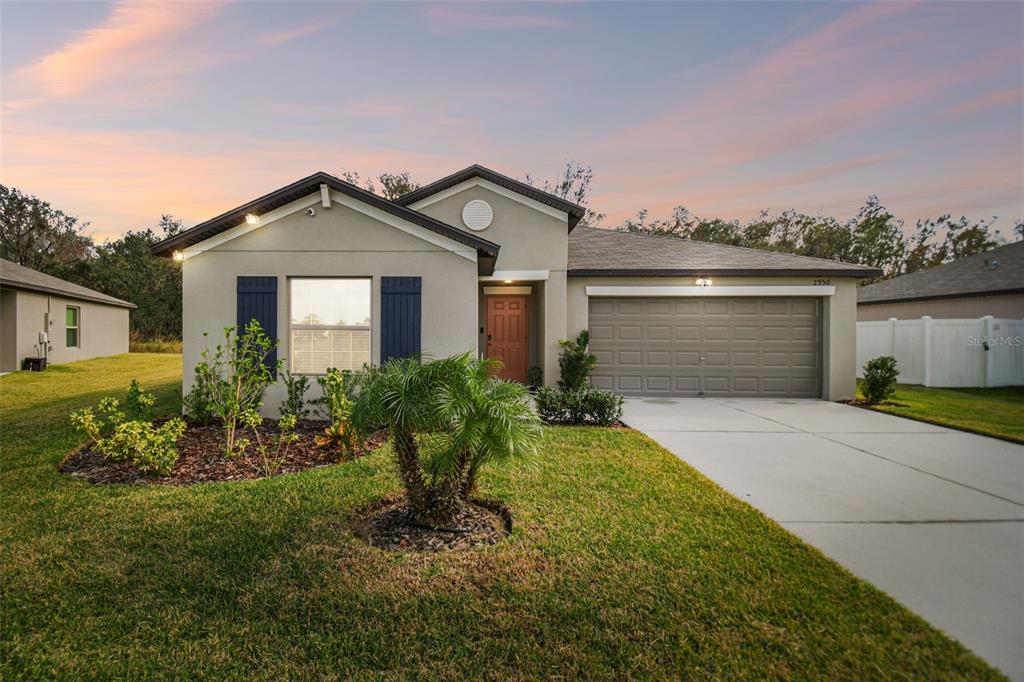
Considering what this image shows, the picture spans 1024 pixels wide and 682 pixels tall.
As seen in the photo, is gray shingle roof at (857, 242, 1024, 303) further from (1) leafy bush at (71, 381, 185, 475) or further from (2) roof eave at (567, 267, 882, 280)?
(1) leafy bush at (71, 381, 185, 475)

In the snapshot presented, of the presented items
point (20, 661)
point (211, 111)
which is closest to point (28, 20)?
point (211, 111)

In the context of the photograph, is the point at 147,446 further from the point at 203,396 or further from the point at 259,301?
the point at 259,301

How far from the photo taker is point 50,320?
15.7 m

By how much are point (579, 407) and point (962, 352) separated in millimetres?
11609

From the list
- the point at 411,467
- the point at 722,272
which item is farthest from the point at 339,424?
Result: the point at 722,272

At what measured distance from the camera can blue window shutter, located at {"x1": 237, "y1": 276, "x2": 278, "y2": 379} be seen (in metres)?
7.05

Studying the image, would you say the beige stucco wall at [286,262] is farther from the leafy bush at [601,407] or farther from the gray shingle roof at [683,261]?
the gray shingle roof at [683,261]

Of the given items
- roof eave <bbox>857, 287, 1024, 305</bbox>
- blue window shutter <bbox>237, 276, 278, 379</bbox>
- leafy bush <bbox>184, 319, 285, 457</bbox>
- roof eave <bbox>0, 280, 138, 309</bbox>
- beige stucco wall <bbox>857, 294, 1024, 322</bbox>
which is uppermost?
roof eave <bbox>0, 280, 138, 309</bbox>

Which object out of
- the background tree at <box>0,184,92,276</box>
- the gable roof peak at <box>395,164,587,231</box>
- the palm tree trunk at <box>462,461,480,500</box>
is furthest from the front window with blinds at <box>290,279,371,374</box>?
the background tree at <box>0,184,92,276</box>

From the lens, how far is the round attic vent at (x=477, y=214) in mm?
10391

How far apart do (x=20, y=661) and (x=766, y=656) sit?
354 centimetres

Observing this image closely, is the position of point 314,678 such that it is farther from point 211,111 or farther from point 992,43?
point 992,43

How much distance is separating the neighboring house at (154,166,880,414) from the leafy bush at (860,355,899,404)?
679mm

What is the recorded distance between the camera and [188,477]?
15.5 feet
